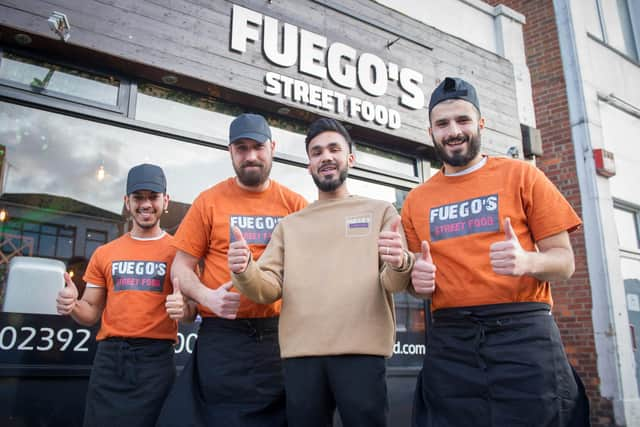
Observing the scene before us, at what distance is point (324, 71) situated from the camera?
5082 mm

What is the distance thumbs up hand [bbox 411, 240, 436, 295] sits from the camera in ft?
6.67

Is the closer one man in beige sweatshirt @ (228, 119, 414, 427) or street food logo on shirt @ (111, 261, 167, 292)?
man in beige sweatshirt @ (228, 119, 414, 427)

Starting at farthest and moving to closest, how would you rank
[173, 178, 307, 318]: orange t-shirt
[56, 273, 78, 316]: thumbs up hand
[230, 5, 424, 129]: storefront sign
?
[230, 5, 424, 129]: storefront sign → [56, 273, 78, 316]: thumbs up hand → [173, 178, 307, 318]: orange t-shirt

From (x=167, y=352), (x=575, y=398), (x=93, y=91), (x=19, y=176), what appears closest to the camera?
(x=575, y=398)

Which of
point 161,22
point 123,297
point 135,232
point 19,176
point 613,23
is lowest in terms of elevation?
point 123,297

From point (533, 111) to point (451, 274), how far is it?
6.11 meters

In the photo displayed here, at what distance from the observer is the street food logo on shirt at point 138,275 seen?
2.88 m

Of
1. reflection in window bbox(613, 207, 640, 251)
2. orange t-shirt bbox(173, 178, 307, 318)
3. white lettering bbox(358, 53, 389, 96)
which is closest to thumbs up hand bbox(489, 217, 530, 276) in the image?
orange t-shirt bbox(173, 178, 307, 318)

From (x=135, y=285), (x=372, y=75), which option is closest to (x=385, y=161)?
(x=372, y=75)

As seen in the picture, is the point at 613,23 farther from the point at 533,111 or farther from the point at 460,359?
the point at 460,359

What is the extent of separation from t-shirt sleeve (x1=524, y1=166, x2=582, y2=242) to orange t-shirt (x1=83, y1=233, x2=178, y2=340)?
2.03 metres

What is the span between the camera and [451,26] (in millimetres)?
6617

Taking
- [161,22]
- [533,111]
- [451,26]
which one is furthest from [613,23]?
[161,22]

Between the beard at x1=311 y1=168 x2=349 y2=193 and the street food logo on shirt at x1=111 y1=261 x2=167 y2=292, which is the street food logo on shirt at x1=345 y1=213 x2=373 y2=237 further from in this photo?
the street food logo on shirt at x1=111 y1=261 x2=167 y2=292
